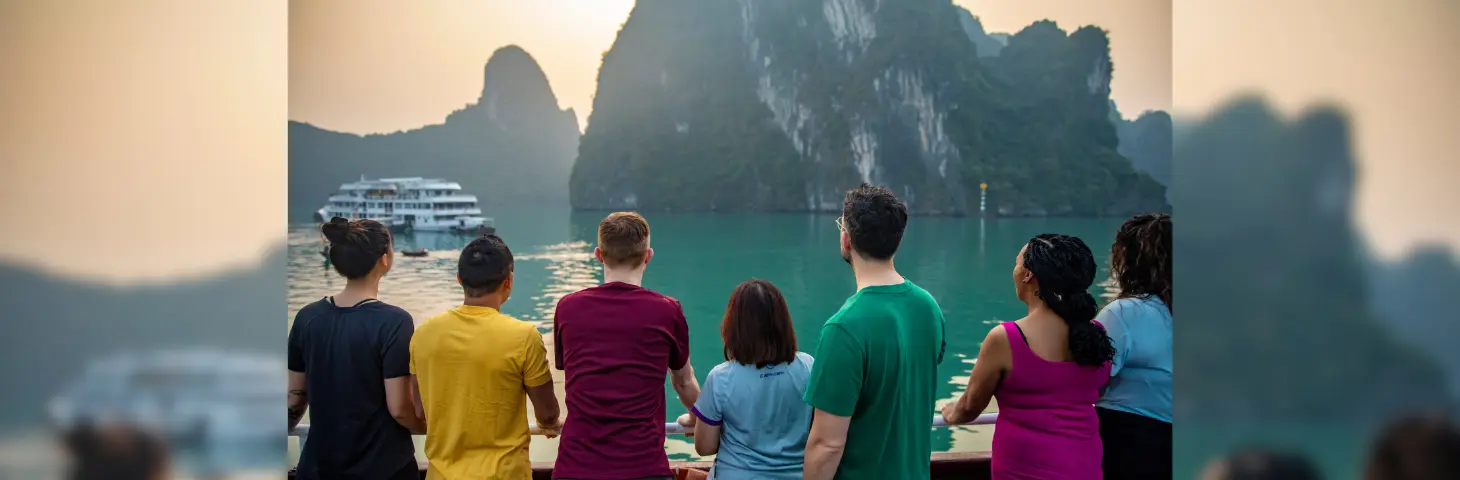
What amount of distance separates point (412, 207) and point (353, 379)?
33.0 meters

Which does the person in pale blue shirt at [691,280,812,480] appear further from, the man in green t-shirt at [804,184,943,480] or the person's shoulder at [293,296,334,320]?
the person's shoulder at [293,296,334,320]

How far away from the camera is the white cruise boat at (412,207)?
32188 millimetres

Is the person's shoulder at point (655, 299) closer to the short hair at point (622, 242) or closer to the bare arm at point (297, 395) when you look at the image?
the short hair at point (622, 242)

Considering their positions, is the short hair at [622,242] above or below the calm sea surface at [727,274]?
above

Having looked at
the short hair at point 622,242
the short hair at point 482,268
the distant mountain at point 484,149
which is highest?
the distant mountain at point 484,149

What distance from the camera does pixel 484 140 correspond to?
5641 cm

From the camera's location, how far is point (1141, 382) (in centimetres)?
143

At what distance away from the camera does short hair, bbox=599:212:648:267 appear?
54.7 inches

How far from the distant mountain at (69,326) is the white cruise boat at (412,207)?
31.9 meters

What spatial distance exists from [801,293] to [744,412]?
21.9m

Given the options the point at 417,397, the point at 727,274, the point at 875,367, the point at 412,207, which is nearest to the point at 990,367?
the point at 875,367

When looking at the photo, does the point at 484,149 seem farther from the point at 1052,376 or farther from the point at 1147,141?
the point at 1052,376

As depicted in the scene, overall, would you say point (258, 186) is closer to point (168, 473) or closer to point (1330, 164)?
point (168, 473)

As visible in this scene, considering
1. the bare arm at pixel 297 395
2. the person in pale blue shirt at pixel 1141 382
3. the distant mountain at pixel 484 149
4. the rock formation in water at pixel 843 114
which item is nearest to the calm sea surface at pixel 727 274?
the distant mountain at pixel 484 149
